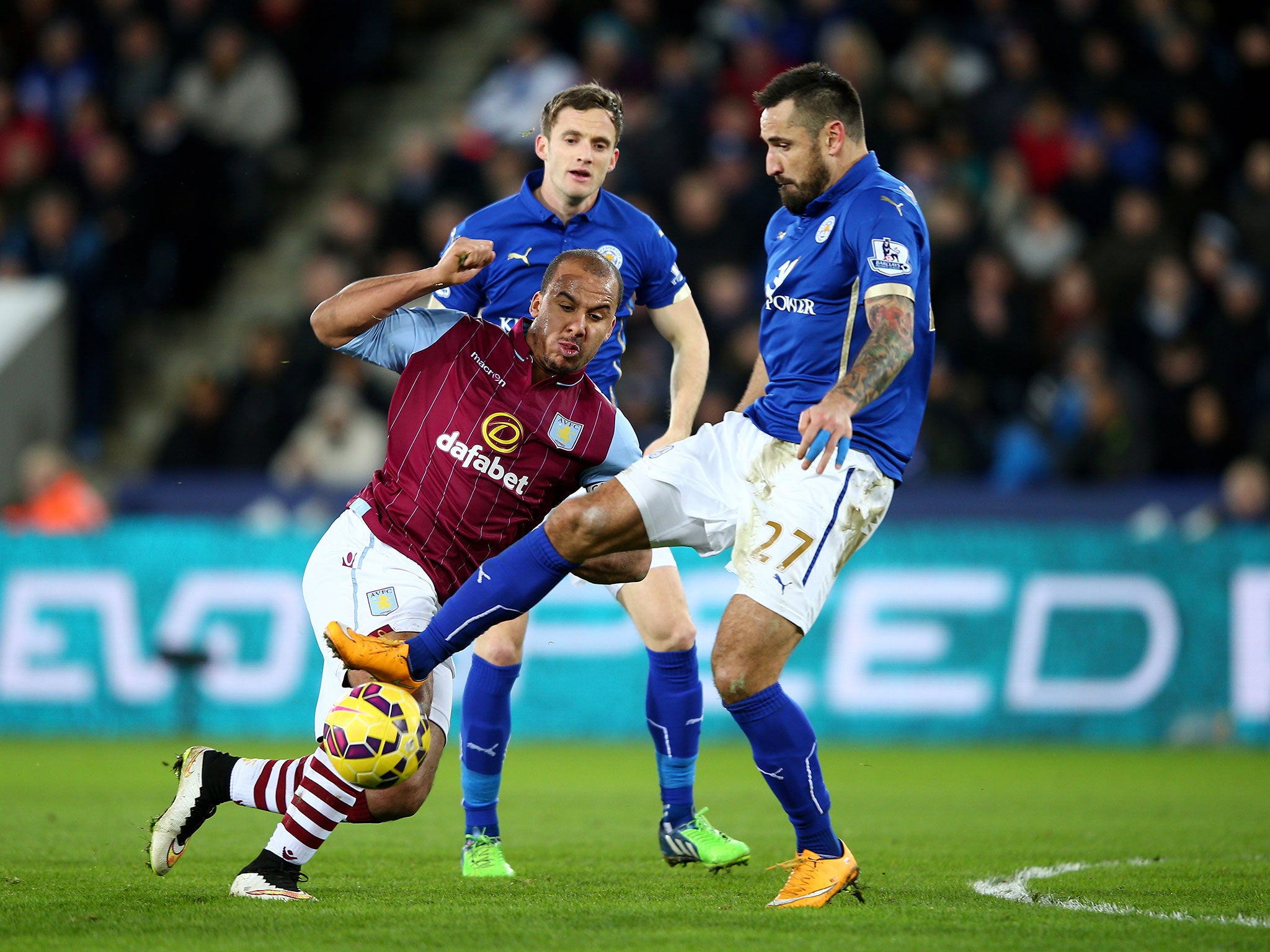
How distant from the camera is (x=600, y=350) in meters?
6.20

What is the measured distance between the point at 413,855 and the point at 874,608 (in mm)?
5580

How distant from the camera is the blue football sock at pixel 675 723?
6316 millimetres

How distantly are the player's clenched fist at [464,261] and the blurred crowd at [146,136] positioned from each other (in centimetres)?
1022

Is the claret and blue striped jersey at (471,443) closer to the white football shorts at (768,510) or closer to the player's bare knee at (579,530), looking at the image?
the white football shorts at (768,510)

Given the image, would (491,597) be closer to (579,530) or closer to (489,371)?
(579,530)

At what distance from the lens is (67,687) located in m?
11.5

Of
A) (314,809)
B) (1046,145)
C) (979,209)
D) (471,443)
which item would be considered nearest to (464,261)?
(471,443)

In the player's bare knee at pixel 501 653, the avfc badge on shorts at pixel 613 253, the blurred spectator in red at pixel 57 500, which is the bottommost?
the player's bare knee at pixel 501 653

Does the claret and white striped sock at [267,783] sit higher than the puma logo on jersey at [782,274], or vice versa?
the puma logo on jersey at [782,274]

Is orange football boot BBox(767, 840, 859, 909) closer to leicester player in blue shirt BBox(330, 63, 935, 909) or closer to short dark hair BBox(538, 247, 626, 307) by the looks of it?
leicester player in blue shirt BBox(330, 63, 935, 909)

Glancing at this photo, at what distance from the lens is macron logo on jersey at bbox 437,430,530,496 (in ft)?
18.0

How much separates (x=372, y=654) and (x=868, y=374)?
1.66 m

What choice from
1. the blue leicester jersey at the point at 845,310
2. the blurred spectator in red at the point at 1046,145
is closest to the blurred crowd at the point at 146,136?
the blurred spectator in red at the point at 1046,145

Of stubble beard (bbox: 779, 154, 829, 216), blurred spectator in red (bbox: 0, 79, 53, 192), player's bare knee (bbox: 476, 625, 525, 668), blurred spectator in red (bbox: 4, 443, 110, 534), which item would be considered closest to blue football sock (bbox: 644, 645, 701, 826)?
player's bare knee (bbox: 476, 625, 525, 668)
